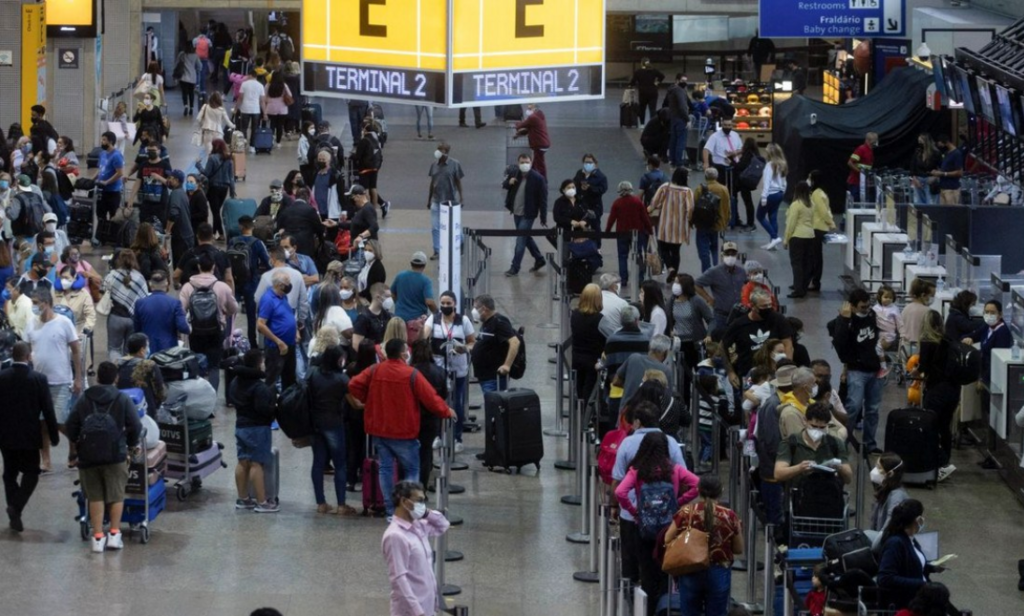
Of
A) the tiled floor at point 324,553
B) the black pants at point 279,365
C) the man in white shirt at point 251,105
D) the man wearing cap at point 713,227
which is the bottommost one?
the tiled floor at point 324,553

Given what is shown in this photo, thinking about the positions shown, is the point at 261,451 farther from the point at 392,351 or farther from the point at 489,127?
the point at 489,127

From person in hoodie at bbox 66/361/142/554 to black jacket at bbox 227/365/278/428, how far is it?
0.87 meters

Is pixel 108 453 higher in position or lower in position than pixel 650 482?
lower

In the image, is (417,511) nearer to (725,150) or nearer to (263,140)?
(725,150)

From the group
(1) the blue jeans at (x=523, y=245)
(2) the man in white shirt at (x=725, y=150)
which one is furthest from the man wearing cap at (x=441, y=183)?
(2) the man in white shirt at (x=725, y=150)

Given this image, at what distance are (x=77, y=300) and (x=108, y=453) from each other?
3910mm

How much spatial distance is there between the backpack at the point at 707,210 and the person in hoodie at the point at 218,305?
7000 mm

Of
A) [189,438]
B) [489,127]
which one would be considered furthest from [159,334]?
[489,127]

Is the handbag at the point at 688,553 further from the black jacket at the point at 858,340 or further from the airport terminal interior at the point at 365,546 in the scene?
the black jacket at the point at 858,340

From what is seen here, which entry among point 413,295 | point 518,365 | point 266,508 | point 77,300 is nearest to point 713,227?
point 413,295

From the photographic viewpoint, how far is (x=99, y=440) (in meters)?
13.1

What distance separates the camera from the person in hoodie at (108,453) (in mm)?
13164

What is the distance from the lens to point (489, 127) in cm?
3831

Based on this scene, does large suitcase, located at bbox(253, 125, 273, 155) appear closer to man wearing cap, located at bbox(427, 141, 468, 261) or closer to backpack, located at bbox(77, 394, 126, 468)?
man wearing cap, located at bbox(427, 141, 468, 261)
